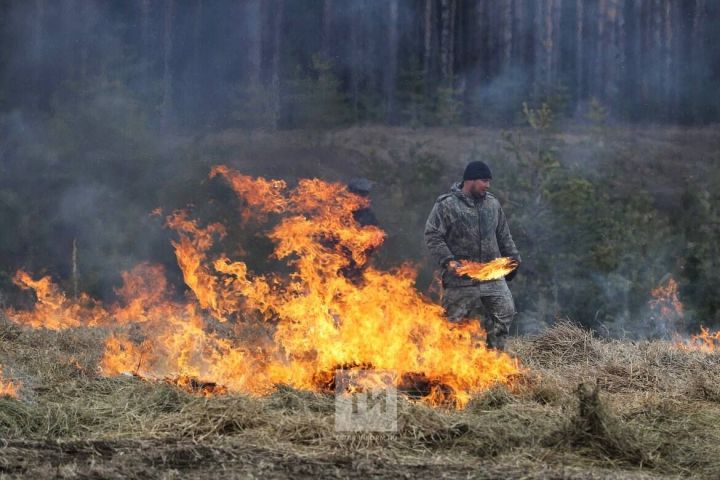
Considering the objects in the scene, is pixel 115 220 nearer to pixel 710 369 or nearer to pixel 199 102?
pixel 199 102

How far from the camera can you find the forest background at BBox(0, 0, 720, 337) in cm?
1283

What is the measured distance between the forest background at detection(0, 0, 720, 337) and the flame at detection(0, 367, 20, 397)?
6.13 metres

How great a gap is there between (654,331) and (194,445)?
8180 mm

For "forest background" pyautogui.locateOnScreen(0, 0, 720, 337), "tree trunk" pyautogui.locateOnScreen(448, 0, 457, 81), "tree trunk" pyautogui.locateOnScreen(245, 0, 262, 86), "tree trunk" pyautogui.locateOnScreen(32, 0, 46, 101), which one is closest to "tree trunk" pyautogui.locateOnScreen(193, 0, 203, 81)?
"forest background" pyautogui.locateOnScreen(0, 0, 720, 337)

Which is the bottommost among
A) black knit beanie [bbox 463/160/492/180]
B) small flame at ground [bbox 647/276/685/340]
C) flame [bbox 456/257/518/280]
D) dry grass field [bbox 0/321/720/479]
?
small flame at ground [bbox 647/276/685/340]

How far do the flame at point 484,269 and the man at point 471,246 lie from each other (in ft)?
0.21

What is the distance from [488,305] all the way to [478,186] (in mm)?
1046

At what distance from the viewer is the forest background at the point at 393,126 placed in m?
12.8

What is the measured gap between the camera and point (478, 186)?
7.97 meters

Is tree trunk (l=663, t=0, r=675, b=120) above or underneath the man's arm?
above

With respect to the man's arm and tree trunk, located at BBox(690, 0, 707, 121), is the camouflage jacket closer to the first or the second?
the man's arm

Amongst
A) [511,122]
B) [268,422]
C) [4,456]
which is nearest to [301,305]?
[268,422]

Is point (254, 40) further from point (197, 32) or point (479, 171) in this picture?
point (479, 171)

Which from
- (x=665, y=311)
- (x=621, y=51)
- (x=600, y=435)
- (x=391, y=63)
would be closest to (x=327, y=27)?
(x=391, y=63)
